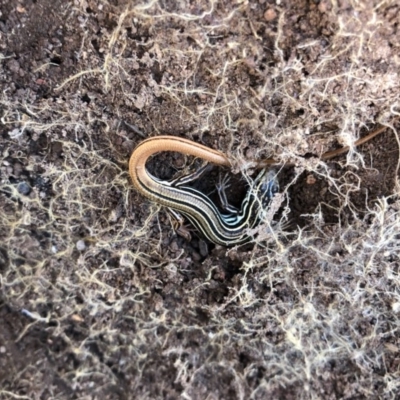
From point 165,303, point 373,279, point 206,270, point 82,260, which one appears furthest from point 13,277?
point 373,279

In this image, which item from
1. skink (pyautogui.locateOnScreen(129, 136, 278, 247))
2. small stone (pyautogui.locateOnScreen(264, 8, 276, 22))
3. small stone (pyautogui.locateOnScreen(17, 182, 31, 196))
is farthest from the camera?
small stone (pyautogui.locateOnScreen(17, 182, 31, 196))

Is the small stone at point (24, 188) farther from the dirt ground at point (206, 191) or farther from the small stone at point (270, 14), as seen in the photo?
the small stone at point (270, 14)

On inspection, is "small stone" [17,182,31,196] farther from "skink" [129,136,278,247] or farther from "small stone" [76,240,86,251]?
"skink" [129,136,278,247]

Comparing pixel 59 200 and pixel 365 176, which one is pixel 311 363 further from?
pixel 59 200

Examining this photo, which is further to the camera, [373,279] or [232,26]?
[373,279]

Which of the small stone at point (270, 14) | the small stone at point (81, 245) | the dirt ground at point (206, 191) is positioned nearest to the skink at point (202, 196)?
the dirt ground at point (206, 191)

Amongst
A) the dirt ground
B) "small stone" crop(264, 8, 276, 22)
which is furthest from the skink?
"small stone" crop(264, 8, 276, 22)

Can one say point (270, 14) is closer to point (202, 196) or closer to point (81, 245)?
point (202, 196)
